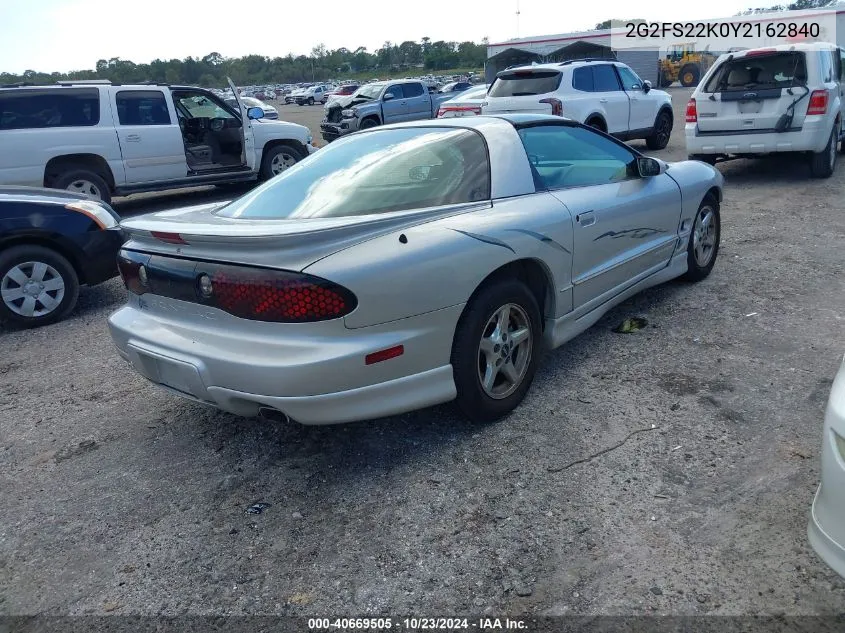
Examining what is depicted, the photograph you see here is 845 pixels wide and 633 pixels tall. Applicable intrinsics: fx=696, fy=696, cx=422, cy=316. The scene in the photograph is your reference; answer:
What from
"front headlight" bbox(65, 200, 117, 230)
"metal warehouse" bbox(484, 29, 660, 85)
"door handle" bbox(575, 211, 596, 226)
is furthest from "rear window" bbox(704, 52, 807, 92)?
"metal warehouse" bbox(484, 29, 660, 85)

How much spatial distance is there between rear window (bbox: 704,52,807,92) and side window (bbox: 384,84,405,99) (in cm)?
1209

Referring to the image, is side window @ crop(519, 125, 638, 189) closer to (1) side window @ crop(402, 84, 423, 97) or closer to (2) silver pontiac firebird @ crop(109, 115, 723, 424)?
(2) silver pontiac firebird @ crop(109, 115, 723, 424)

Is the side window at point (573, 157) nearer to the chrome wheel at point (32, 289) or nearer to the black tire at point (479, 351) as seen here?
the black tire at point (479, 351)

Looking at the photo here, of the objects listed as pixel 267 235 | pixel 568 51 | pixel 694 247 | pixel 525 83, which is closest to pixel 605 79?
pixel 525 83

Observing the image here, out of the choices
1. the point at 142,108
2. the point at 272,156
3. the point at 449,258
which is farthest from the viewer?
the point at 272,156

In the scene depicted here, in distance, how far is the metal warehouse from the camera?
3772 cm

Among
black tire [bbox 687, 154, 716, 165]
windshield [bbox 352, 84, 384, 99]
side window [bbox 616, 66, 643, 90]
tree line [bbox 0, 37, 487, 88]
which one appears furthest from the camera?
tree line [bbox 0, 37, 487, 88]

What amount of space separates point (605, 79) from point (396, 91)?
914cm

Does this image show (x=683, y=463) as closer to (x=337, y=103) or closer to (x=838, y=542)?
(x=838, y=542)

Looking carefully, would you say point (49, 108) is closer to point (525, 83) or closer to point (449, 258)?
point (525, 83)

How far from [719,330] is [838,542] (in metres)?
2.77

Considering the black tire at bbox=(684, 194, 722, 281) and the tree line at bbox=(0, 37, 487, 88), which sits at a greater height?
the tree line at bbox=(0, 37, 487, 88)

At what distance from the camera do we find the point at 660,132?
13.9 m

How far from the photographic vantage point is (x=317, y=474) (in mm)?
3189
